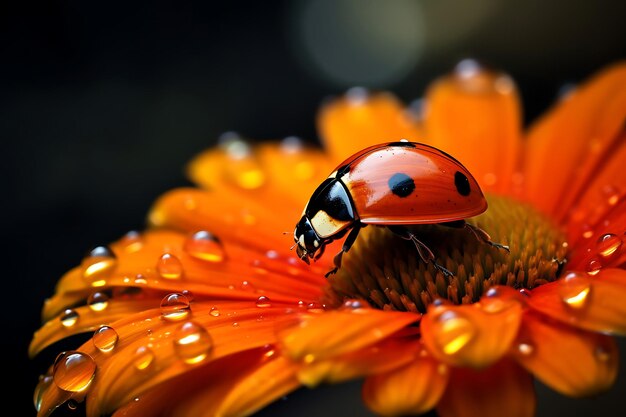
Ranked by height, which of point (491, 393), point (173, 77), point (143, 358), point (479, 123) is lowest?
point (491, 393)

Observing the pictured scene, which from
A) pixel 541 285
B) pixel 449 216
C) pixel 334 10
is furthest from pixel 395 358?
pixel 334 10

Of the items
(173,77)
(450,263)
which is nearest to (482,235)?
(450,263)

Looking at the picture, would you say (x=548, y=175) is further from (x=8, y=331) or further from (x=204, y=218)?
(x=8, y=331)

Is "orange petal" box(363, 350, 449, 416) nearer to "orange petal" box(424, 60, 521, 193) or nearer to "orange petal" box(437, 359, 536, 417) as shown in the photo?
"orange petal" box(437, 359, 536, 417)

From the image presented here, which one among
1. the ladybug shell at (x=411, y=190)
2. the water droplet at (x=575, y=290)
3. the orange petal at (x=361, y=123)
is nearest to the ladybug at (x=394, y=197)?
the ladybug shell at (x=411, y=190)

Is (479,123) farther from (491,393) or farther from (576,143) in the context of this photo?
(491,393)

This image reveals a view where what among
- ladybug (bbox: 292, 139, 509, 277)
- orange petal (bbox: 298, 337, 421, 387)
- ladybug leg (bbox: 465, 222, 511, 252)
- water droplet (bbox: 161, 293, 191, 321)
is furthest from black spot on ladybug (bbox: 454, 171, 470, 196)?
water droplet (bbox: 161, 293, 191, 321)
